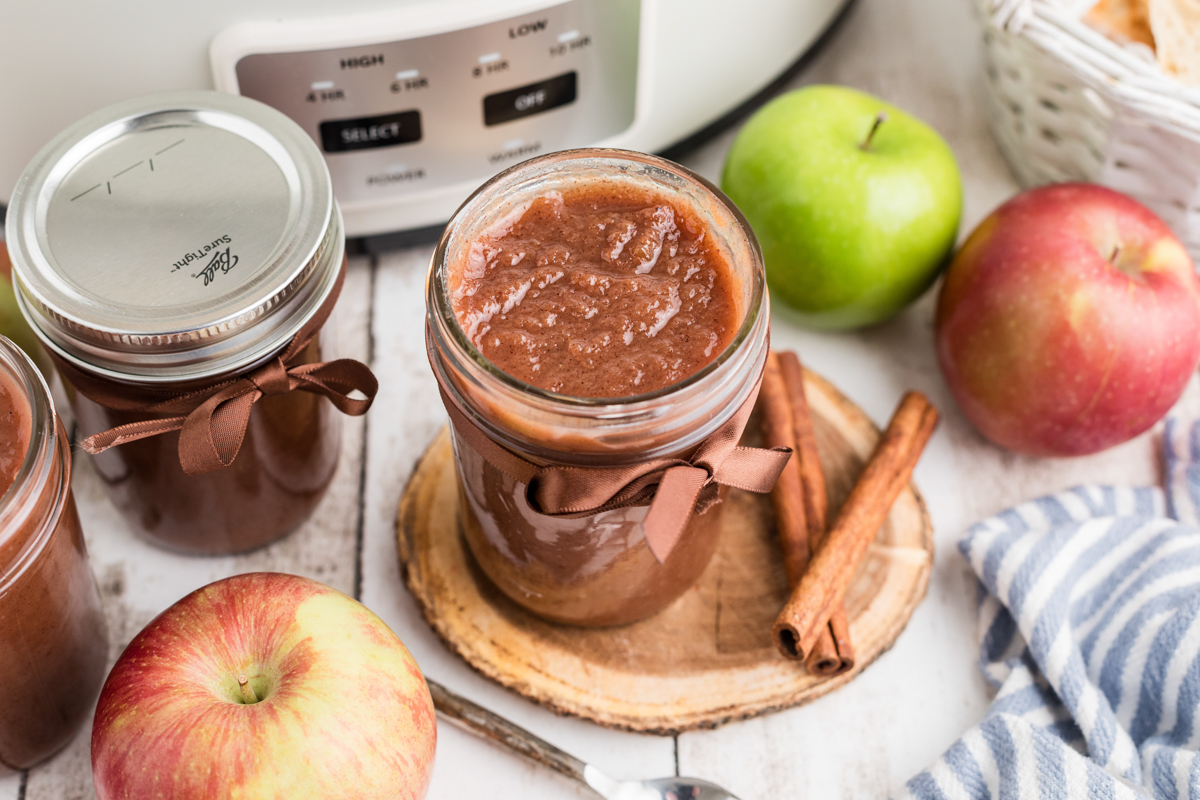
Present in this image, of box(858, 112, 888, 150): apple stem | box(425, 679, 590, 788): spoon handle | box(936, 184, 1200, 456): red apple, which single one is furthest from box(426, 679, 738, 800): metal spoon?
box(858, 112, 888, 150): apple stem

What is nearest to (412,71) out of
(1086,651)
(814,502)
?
(814,502)

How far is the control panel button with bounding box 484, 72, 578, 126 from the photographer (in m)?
0.98

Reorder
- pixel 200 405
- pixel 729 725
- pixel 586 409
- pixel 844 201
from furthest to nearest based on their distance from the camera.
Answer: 1. pixel 844 201
2. pixel 729 725
3. pixel 200 405
4. pixel 586 409

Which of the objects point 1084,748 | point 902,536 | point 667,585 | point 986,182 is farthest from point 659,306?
point 986,182

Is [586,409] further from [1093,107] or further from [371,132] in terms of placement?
[1093,107]

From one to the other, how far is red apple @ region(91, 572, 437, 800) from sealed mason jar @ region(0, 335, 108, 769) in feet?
0.23

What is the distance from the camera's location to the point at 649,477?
719 mm

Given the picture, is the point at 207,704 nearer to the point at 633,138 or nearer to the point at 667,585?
the point at 667,585

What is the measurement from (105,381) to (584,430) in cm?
35

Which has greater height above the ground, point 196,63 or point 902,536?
point 196,63

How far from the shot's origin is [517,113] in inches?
39.2

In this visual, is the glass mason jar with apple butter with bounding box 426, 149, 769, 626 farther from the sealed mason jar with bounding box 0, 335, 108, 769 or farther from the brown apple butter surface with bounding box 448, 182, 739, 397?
the sealed mason jar with bounding box 0, 335, 108, 769

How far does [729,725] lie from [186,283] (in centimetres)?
54

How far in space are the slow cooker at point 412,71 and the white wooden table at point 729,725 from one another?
0.16 m
